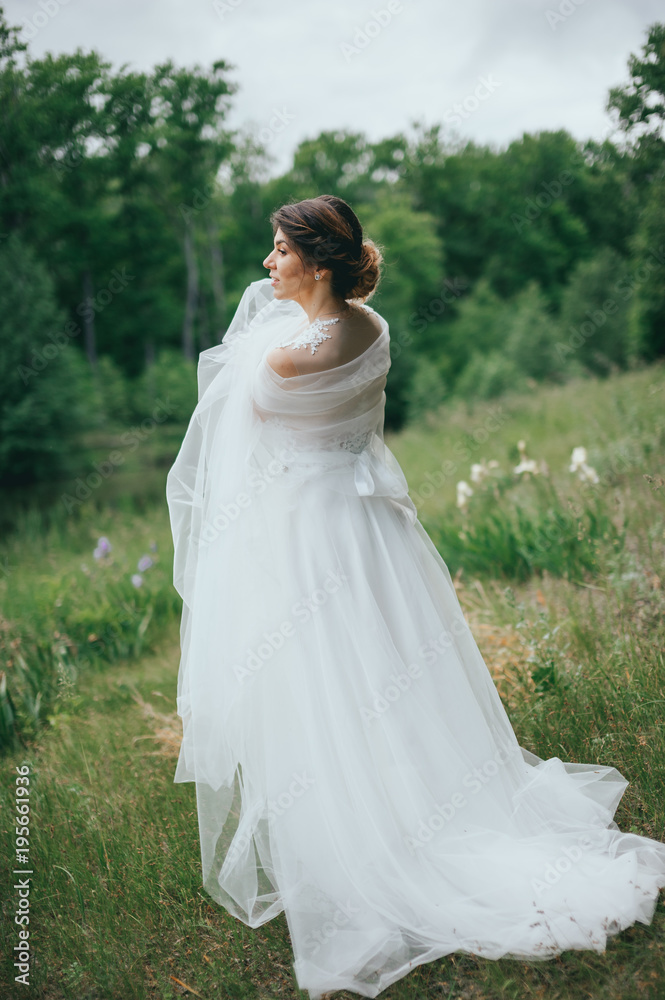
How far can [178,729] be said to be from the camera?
144 inches

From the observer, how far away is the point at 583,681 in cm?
293

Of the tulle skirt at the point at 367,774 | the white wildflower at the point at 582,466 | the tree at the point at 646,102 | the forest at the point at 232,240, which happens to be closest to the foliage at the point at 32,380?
the forest at the point at 232,240

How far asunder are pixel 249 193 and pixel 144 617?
25.7 meters

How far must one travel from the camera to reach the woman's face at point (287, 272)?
246 cm

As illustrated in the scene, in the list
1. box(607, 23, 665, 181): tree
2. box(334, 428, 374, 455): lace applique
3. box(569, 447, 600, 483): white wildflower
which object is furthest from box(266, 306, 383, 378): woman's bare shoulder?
box(607, 23, 665, 181): tree

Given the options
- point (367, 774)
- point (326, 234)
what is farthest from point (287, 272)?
point (367, 774)

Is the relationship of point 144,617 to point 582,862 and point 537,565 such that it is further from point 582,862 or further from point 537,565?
point 582,862

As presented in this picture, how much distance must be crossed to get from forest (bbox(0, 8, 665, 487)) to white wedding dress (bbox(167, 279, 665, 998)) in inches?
239

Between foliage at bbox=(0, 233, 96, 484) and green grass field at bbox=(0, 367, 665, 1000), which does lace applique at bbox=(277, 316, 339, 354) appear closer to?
green grass field at bbox=(0, 367, 665, 1000)

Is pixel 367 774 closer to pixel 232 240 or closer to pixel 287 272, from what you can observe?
pixel 287 272

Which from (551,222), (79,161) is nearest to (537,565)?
(79,161)

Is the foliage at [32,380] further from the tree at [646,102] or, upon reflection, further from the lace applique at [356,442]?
the lace applique at [356,442]

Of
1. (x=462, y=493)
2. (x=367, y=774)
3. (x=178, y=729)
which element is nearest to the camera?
(x=367, y=774)

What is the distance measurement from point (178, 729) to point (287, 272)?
253 cm
